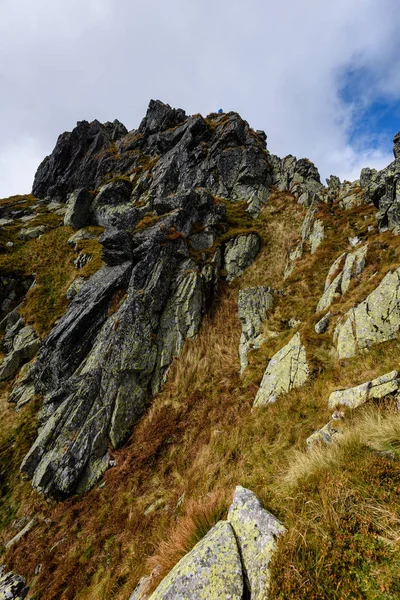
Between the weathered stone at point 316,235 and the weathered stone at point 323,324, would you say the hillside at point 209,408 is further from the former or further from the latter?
the weathered stone at point 316,235

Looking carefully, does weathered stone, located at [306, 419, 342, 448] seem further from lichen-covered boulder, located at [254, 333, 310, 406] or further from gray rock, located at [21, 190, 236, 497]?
gray rock, located at [21, 190, 236, 497]

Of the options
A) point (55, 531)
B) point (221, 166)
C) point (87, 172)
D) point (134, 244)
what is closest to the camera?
point (55, 531)

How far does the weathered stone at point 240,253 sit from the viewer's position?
23.4 m

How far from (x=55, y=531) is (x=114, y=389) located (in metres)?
6.09

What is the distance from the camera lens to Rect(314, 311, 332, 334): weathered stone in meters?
11.2

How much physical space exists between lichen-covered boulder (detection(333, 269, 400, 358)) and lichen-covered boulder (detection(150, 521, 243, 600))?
7.52 metres

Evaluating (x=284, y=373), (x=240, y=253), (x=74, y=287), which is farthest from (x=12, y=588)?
(x=240, y=253)

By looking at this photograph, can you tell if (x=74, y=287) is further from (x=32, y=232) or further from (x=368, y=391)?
(x=368, y=391)

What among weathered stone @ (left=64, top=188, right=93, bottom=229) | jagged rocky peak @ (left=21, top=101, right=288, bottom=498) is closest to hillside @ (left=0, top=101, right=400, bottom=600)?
jagged rocky peak @ (left=21, top=101, right=288, bottom=498)

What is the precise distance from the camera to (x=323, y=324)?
1126 cm

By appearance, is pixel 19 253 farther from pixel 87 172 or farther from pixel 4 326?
pixel 87 172

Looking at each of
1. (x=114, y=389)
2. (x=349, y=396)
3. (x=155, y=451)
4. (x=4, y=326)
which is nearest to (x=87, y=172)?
(x=4, y=326)

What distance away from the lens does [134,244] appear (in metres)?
21.5

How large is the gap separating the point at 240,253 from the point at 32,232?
3427 centimetres
